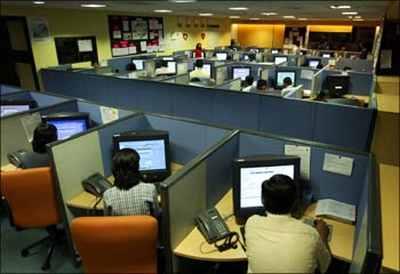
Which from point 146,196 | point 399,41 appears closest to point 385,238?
point 146,196

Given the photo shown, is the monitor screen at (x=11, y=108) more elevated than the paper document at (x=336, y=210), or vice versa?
the monitor screen at (x=11, y=108)

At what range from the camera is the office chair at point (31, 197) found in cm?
203

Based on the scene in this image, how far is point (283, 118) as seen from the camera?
3.43 meters

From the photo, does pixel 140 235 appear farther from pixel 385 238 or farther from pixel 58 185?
pixel 385 238

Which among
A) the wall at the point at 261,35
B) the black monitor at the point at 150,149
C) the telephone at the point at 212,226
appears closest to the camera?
the telephone at the point at 212,226

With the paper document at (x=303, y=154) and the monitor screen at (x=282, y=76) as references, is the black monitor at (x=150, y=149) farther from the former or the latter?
the monitor screen at (x=282, y=76)

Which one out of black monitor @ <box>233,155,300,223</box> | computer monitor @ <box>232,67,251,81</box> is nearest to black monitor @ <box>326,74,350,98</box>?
computer monitor @ <box>232,67,251,81</box>

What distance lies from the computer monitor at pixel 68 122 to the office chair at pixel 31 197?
0.73m

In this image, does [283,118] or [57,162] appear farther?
[283,118]

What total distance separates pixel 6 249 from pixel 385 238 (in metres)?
2.78

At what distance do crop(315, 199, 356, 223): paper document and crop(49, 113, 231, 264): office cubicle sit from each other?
785 millimetres

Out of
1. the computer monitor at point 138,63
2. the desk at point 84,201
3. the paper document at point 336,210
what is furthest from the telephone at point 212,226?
the computer monitor at point 138,63

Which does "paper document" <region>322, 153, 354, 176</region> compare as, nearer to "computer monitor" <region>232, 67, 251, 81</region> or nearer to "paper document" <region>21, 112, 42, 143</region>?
"paper document" <region>21, 112, 42, 143</region>

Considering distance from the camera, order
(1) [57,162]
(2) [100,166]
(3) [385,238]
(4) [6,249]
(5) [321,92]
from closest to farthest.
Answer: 1. (3) [385,238]
2. (1) [57,162]
3. (2) [100,166]
4. (4) [6,249]
5. (5) [321,92]
